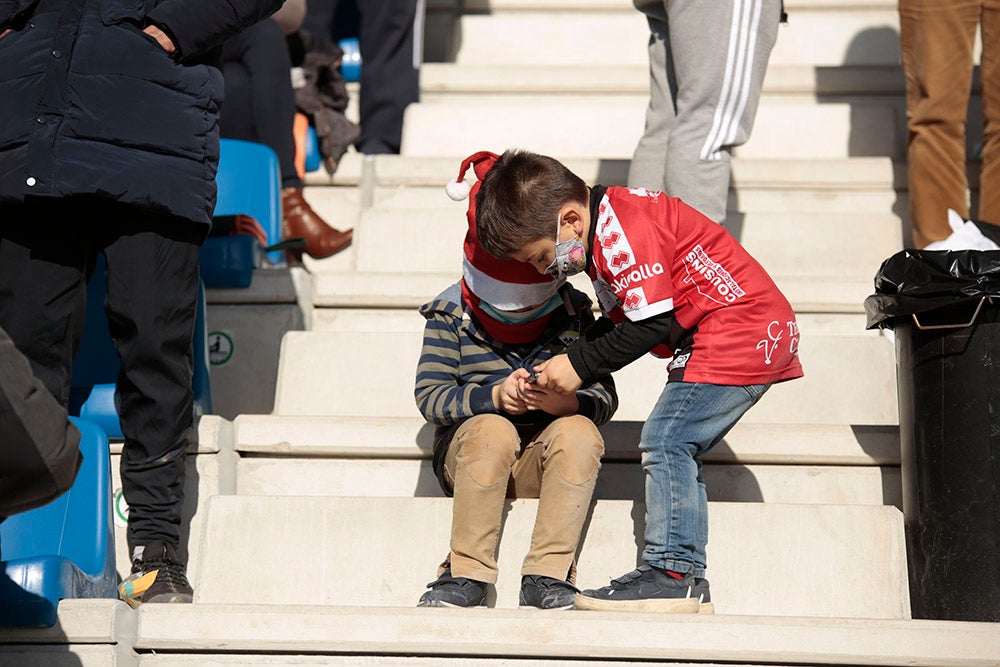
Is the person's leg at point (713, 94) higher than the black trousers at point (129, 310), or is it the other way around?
the person's leg at point (713, 94)

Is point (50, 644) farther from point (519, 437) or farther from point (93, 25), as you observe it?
point (93, 25)

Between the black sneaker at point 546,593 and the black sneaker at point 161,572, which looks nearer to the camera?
the black sneaker at point 546,593

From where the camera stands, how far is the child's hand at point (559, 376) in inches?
94.9

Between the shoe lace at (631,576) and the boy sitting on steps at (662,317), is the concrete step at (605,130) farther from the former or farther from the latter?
the shoe lace at (631,576)

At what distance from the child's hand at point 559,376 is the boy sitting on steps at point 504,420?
30mm

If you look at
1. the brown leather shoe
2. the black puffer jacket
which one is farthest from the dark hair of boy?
the brown leather shoe

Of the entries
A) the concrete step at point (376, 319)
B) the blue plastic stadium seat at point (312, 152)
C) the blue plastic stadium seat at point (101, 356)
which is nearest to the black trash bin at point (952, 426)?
the concrete step at point (376, 319)

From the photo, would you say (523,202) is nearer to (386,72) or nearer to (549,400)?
(549,400)

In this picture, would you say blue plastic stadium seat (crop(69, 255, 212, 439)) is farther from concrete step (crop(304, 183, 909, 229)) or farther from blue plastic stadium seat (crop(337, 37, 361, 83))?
blue plastic stadium seat (crop(337, 37, 361, 83))

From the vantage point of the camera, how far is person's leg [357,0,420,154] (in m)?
4.50

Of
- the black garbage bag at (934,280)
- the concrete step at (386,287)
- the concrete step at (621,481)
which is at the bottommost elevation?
the concrete step at (621,481)

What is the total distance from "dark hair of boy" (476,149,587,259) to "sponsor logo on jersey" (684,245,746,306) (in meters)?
0.24

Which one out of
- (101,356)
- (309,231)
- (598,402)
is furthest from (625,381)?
(309,231)

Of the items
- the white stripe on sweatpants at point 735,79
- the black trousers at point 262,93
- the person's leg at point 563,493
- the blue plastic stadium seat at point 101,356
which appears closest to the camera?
the person's leg at point 563,493
